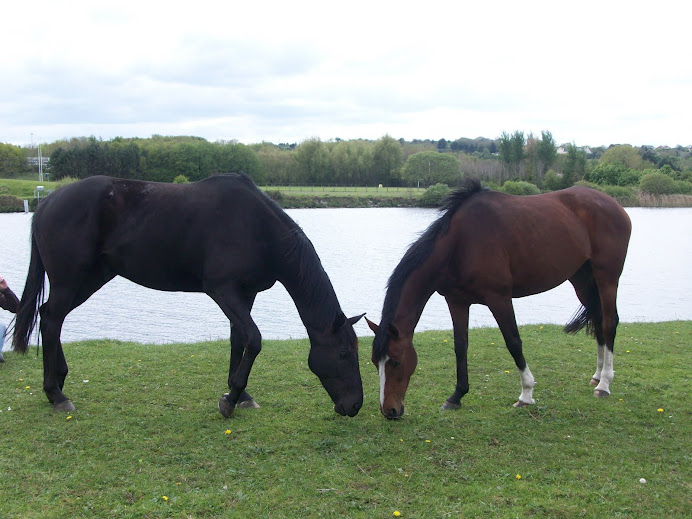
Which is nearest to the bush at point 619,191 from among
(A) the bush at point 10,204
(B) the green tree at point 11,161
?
(A) the bush at point 10,204

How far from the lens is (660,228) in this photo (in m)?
36.0

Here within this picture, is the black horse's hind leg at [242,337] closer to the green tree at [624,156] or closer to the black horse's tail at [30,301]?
the black horse's tail at [30,301]

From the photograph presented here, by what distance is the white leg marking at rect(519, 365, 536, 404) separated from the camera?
17.4ft

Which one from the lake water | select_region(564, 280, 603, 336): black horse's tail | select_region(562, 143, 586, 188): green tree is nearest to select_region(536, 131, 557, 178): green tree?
select_region(562, 143, 586, 188): green tree

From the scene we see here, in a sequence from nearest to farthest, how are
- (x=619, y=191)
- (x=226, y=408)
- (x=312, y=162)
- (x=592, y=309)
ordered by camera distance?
(x=226, y=408) < (x=592, y=309) < (x=619, y=191) < (x=312, y=162)

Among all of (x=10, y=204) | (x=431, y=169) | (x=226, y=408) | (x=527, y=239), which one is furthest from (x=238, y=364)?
(x=431, y=169)

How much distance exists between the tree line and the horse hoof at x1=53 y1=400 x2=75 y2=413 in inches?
577

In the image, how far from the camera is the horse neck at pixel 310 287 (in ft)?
16.6

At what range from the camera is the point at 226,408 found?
16.5ft

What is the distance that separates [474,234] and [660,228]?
35902 mm

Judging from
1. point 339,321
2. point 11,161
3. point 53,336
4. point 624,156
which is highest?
point 624,156

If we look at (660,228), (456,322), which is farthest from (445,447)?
(660,228)

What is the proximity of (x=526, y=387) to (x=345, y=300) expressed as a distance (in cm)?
949

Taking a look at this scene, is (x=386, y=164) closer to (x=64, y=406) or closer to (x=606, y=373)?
(x=606, y=373)
